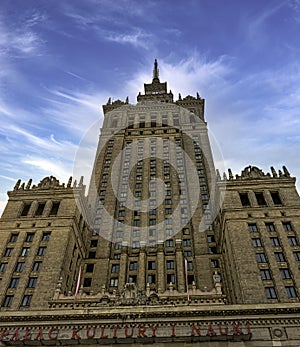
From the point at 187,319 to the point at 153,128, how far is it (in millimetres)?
63304

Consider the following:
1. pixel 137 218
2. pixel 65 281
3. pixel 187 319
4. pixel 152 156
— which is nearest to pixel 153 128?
pixel 152 156

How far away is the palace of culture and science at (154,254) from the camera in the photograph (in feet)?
106

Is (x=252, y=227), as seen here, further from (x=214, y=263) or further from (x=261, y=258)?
(x=214, y=263)

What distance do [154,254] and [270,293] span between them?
21.0 m

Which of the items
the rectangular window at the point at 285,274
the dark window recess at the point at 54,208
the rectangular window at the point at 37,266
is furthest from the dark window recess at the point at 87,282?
the rectangular window at the point at 285,274

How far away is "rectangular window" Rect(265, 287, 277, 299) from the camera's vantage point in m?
38.8

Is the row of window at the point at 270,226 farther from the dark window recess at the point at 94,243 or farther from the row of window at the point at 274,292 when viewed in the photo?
the dark window recess at the point at 94,243

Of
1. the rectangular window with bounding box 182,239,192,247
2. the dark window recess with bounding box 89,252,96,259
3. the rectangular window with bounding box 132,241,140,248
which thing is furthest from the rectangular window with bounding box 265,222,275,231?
the dark window recess with bounding box 89,252,96,259

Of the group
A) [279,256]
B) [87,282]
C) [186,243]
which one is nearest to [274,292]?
[279,256]

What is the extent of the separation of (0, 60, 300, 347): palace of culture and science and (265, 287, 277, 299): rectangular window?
109mm

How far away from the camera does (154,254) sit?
55.3 m

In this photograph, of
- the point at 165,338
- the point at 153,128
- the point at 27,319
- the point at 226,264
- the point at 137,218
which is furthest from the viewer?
the point at 153,128

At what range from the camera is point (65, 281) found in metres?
45.0

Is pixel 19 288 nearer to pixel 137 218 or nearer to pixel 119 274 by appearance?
pixel 119 274
